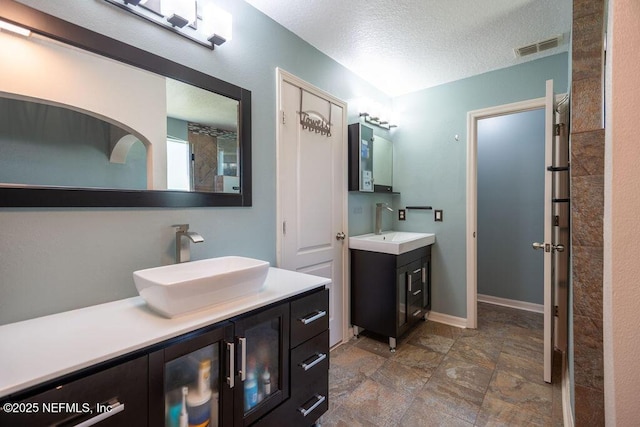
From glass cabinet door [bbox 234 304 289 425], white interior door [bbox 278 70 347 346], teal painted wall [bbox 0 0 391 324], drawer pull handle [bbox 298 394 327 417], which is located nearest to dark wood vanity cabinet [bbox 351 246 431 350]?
white interior door [bbox 278 70 347 346]

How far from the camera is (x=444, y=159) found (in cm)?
294

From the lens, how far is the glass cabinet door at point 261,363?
1116 millimetres

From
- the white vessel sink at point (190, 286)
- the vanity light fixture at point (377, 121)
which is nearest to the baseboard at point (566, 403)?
the white vessel sink at point (190, 286)

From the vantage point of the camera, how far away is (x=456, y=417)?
5.38 ft

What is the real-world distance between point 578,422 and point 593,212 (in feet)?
3.12

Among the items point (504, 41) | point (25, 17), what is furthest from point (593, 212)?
point (25, 17)

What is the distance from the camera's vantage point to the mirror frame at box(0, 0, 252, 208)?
40.0 inches

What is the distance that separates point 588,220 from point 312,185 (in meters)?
1.63

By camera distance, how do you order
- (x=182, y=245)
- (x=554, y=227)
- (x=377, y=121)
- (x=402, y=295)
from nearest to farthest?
(x=182, y=245), (x=554, y=227), (x=402, y=295), (x=377, y=121)

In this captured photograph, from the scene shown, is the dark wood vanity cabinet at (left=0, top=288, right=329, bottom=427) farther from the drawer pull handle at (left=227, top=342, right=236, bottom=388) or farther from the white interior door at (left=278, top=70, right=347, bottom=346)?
the white interior door at (left=278, top=70, right=347, bottom=346)

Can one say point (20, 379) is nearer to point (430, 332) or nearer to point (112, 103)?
point (112, 103)

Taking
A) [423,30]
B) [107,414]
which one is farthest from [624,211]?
[423,30]

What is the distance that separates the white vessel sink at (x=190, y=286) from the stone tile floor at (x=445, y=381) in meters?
1.05

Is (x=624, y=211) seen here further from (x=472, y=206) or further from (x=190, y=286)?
(x=472, y=206)
